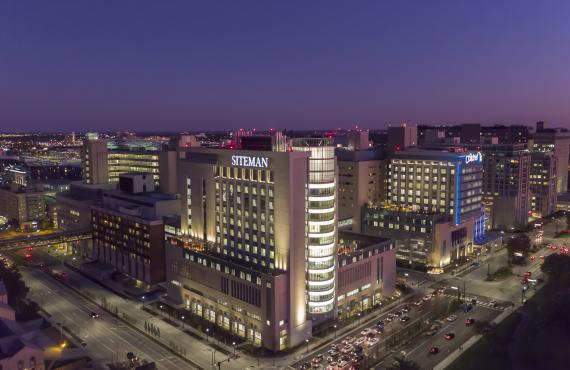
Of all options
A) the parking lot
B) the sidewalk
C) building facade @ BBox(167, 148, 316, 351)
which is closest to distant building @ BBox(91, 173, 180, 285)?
the sidewalk

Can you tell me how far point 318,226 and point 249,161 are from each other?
1513 cm

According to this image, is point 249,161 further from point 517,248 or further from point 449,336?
point 517,248

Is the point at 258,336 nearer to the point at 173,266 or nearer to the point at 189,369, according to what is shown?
the point at 189,369

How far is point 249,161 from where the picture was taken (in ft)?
255

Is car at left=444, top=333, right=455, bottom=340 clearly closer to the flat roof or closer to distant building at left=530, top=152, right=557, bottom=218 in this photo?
the flat roof

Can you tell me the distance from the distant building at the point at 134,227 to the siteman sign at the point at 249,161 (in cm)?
2931

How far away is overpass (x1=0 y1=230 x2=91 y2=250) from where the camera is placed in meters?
109

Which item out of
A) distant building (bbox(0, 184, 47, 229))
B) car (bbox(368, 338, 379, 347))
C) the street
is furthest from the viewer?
distant building (bbox(0, 184, 47, 229))

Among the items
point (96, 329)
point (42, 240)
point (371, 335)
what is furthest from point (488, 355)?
point (42, 240)

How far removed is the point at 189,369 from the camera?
65.6 m

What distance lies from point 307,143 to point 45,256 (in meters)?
82.0

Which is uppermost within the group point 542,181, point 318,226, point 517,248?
point 318,226

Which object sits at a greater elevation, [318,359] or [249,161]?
[249,161]

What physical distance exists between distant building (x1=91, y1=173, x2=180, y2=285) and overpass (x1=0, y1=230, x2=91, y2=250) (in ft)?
13.2
